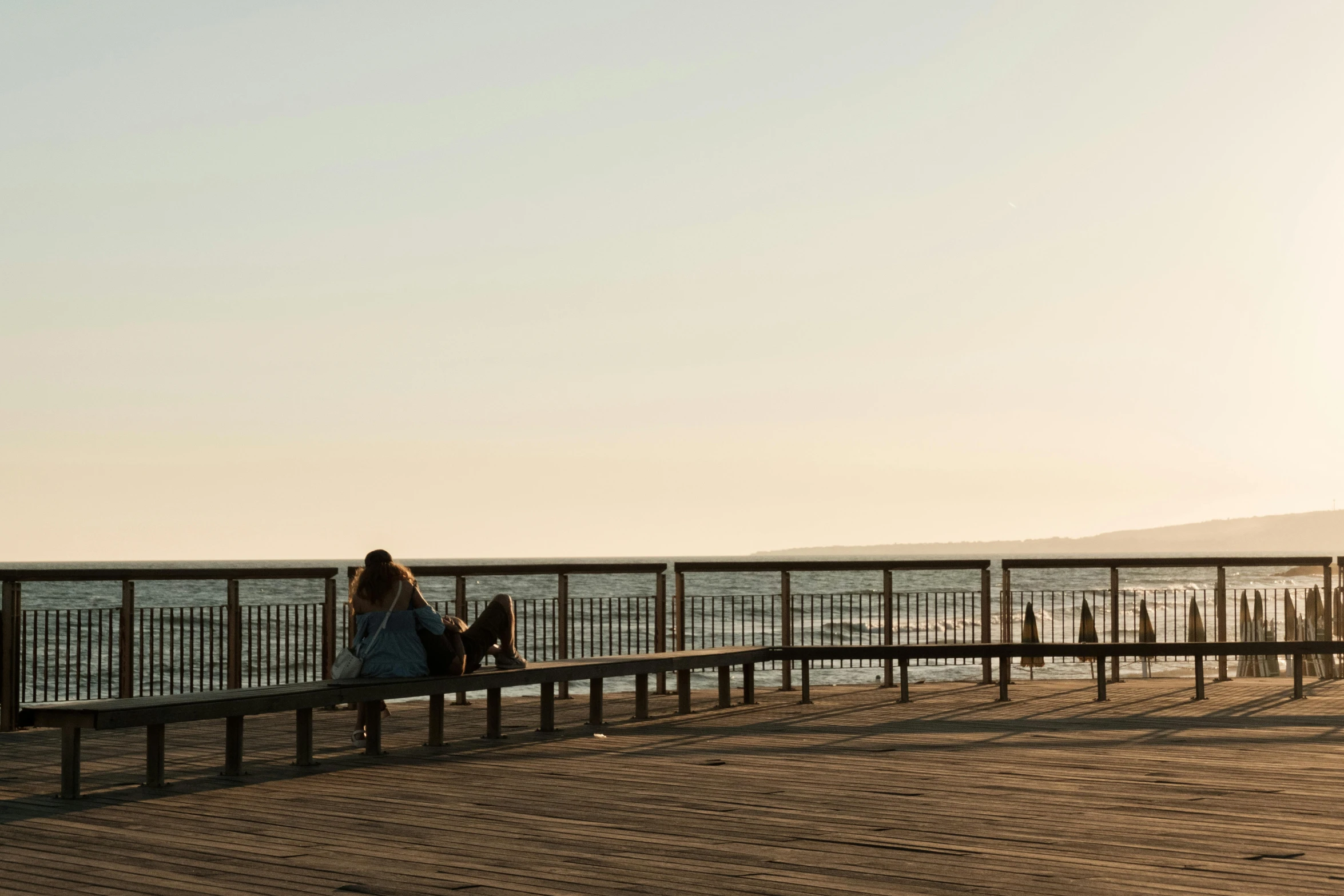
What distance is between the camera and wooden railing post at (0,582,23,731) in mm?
11844

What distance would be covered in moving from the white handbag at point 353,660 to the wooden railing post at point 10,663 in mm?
3599

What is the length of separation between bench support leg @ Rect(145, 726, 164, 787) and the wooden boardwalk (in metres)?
0.14

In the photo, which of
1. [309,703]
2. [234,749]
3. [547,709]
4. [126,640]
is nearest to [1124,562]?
[547,709]

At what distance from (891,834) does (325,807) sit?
2.89 m

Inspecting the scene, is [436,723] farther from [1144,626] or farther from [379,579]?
[1144,626]

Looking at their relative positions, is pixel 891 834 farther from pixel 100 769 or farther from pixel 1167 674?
pixel 1167 674

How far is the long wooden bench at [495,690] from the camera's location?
7930 millimetres

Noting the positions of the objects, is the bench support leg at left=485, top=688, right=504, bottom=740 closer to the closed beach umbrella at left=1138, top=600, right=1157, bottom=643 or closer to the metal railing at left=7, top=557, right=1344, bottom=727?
the metal railing at left=7, top=557, right=1344, bottom=727

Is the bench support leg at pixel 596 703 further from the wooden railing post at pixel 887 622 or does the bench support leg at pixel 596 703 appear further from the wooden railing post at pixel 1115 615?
the wooden railing post at pixel 1115 615

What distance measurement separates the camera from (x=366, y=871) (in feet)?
19.4

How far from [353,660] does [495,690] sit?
4.37ft

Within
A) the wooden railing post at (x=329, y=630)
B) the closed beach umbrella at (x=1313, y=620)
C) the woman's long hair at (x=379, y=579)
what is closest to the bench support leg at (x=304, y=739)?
the woman's long hair at (x=379, y=579)

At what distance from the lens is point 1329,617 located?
55.6ft

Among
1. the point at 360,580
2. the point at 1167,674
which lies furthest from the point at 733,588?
the point at 360,580
